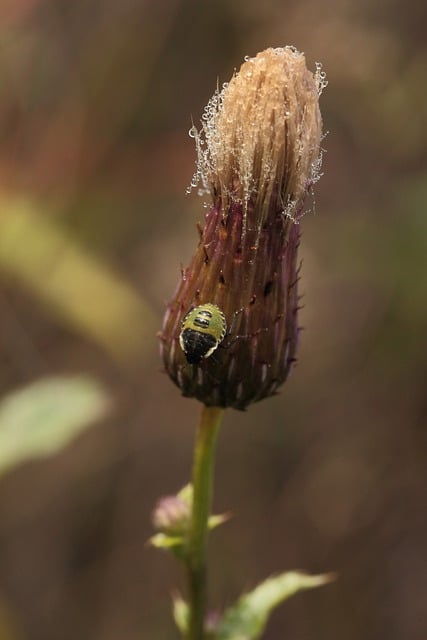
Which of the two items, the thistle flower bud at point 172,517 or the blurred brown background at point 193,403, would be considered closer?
the thistle flower bud at point 172,517

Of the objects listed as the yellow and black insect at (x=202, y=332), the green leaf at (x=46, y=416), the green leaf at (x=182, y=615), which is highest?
the green leaf at (x=46, y=416)

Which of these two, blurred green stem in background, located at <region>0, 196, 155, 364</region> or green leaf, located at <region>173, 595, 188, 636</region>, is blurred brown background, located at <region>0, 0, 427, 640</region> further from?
green leaf, located at <region>173, 595, 188, 636</region>

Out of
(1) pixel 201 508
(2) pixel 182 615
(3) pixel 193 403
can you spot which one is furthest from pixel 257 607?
(3) pixel 193 403

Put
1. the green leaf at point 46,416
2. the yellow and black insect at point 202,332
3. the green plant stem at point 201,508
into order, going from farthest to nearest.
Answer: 1. the green leaf at point 46,416
2. the green plant stem at point 201,508
3. the yellow and black insect at point 202,332

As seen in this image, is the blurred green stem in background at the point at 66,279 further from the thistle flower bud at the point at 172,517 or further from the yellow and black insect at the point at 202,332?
the yellow and black insect at the point at 202,332

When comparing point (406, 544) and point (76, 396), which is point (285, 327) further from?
point (406, 544)

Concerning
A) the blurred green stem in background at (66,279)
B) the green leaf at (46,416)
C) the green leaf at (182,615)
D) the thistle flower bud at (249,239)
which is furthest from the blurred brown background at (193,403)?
the thistle flower bud at (249,239)

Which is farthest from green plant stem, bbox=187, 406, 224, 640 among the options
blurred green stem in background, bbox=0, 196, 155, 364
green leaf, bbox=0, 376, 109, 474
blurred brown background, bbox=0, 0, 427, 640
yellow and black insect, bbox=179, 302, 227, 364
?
blurred brown background, bbox=0, 0, 427, 640
